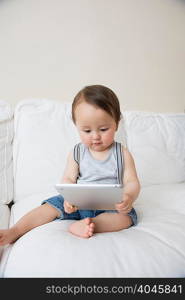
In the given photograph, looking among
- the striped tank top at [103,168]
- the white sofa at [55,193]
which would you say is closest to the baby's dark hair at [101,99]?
the striped tank top at [103,168]

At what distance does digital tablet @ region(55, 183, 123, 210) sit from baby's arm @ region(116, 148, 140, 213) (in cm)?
4

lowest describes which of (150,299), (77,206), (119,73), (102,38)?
(150,299)

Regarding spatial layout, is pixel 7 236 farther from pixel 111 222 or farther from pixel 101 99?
pixel 101 99

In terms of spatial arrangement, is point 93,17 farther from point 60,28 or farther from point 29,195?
point 29,195

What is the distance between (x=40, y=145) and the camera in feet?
4.70

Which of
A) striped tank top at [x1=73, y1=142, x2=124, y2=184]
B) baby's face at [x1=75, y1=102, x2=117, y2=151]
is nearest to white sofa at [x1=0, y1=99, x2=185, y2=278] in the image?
striped tank top at [x1=73, y1=142, x2=124, y2=184]

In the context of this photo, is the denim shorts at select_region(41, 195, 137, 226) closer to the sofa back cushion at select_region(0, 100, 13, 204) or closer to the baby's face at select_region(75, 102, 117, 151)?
the baby's face at select_region(75, 102, 117, 151)

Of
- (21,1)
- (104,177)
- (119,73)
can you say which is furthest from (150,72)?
(104,177)

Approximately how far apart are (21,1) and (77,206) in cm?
130

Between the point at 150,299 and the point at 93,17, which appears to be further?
Answer: the point at 93,17

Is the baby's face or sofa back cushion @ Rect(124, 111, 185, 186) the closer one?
the baby's face

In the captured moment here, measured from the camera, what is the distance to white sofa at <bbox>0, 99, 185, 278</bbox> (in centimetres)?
68

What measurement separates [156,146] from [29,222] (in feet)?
3.00

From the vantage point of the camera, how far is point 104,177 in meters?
1.08
